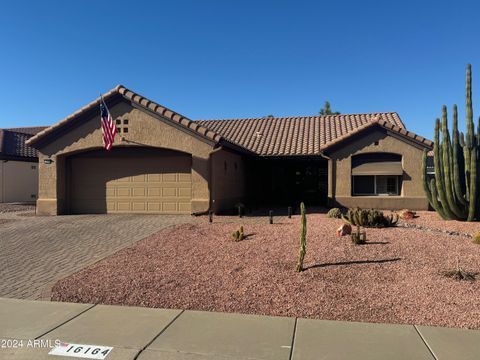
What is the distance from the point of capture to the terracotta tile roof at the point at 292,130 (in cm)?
2102

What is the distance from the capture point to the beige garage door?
1681 cm

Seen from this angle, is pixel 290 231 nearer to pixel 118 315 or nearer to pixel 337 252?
pixel 337 252

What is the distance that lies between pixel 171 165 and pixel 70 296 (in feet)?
35.2

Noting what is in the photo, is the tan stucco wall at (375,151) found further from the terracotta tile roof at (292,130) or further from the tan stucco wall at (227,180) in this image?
the tan stucco wall at (227,180)

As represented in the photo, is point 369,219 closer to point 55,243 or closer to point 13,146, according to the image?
point 55,243

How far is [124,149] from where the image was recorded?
1723 cm

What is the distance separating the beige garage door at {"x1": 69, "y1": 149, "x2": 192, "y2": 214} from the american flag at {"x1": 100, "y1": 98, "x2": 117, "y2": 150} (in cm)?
158

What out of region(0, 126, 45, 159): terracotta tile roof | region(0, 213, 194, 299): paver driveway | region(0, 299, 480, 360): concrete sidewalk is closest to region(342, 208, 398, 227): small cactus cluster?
region(0, 213, 194, 299): paver driveway

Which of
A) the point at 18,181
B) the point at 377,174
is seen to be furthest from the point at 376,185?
the point at 18,181

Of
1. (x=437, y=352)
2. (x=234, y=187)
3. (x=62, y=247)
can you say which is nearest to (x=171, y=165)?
(x=234, y=187)

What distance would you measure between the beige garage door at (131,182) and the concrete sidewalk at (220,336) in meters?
11.1

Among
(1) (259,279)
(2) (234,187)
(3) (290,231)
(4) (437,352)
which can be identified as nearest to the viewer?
(4) (437,352)

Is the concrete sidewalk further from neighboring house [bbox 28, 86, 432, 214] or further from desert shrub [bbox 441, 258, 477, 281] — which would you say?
neighboring house [bbox 28, 86, 432, 214]

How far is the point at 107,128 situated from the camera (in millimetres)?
15539
